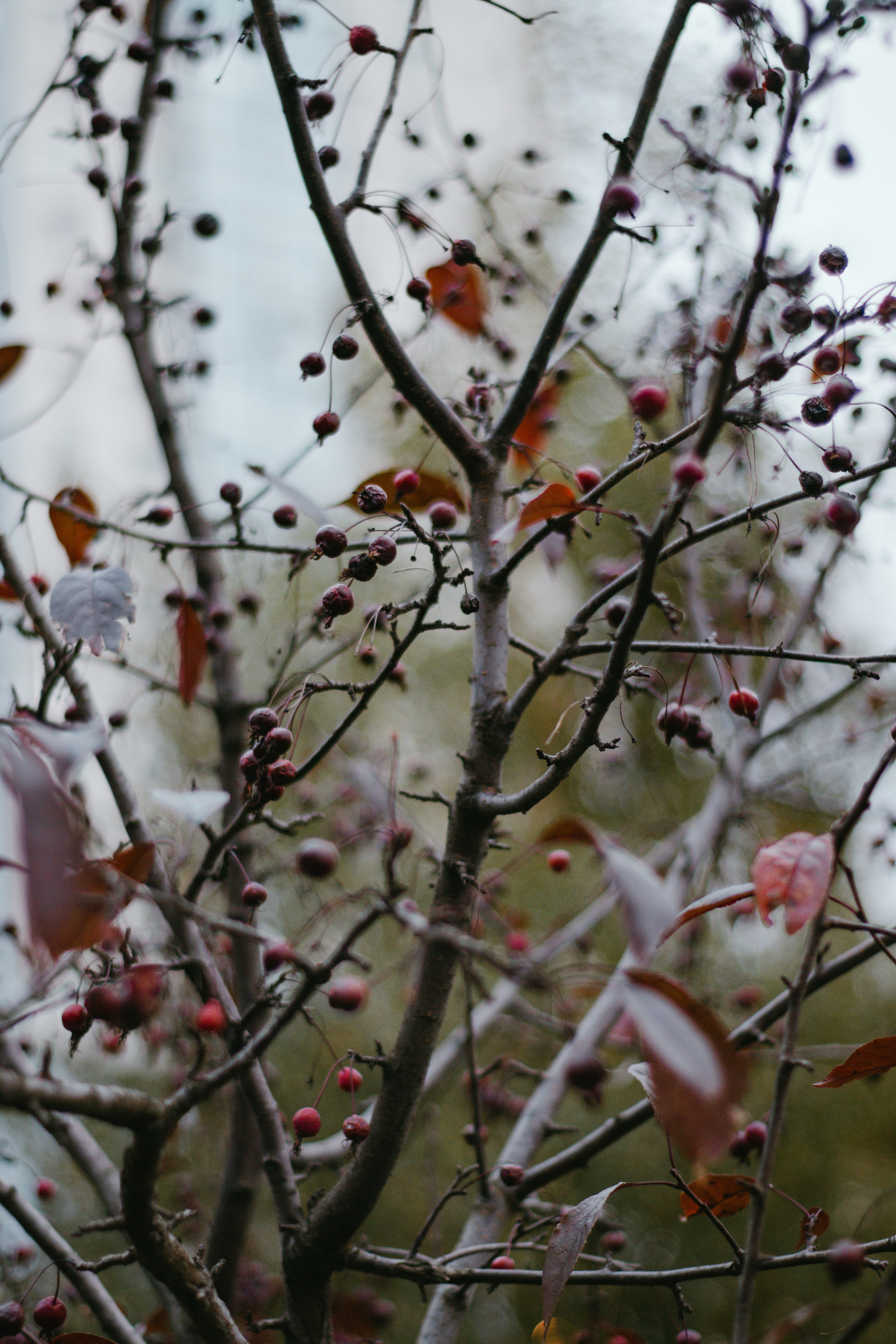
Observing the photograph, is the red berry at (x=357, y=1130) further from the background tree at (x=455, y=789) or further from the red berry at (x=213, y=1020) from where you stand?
the red berry at (x=213, y=1020)

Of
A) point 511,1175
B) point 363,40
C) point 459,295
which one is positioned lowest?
point 511,1175

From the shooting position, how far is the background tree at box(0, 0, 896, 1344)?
0.48 meters

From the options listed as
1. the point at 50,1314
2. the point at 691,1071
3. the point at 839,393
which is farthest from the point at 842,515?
the point at 50,1314

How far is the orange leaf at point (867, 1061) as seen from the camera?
1.96ft

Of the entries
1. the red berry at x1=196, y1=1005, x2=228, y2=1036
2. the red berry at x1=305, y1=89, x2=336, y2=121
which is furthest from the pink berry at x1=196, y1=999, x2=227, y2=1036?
the red berry at x1=305, y1=89, x2=336, y2=121

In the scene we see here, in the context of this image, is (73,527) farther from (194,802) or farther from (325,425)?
(194,802)

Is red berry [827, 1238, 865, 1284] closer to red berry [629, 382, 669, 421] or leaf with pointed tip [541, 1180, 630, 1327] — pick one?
leaf with pointed tip [541, 1180, 630, 1327]

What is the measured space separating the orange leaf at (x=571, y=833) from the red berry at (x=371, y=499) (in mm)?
379

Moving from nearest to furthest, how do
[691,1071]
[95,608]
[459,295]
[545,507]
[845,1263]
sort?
[691,1071] < [845,1263] < [545,507] < [95,608] < [459,295]

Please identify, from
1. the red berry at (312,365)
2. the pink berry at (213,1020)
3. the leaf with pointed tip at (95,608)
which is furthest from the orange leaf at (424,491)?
the pink berry at (213,1020)

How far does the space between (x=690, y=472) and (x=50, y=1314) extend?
0.85 metres

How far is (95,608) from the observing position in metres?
Result: 0.77

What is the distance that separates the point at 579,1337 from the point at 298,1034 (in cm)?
173

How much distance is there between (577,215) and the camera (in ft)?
7.97
